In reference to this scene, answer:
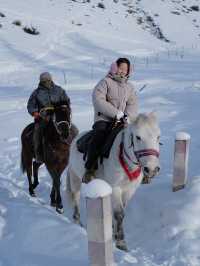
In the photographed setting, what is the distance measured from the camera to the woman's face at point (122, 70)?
5.50 metres

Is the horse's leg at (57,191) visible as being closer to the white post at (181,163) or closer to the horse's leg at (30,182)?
the horse's leg at (30,182)

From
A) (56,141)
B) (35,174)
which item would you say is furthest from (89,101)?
(56,141)

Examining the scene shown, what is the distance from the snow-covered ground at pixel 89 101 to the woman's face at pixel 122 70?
1974mm

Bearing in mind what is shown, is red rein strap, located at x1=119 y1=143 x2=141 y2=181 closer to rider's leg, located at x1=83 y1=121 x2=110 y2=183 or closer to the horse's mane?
rider's leg, located at x1=83 y1=121 x2=110 y2=183

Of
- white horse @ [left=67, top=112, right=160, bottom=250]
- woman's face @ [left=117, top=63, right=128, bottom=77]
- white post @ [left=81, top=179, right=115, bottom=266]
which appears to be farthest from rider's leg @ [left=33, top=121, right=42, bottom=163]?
white post @ [left=81, top=179, right=115, bottom=266]

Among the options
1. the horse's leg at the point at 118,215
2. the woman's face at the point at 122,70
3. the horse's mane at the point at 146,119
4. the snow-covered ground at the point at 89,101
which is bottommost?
the snow-covered ground at the point at 89,101

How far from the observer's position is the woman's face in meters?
5.50

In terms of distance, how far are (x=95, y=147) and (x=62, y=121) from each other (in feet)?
4.87

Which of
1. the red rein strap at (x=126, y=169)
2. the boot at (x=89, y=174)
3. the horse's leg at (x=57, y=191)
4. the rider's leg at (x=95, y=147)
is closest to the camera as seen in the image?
the red rein strap at (x=126, y=169)

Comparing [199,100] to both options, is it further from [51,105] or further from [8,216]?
[8,216]

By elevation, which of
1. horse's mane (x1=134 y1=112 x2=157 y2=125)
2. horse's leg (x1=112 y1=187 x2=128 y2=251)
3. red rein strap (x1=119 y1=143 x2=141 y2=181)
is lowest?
horse's leg (x1=112 y1=187 x2=128 y2=251)

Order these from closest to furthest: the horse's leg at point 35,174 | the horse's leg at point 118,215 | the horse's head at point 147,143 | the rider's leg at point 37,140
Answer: the horse's head at point 147,143, the horse's leg at point 118,215, the rider's leg at point 37,140, the horse's leg at point 35,174

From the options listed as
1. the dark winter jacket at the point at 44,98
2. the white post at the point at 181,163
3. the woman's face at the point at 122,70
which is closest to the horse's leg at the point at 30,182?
the dark winter jacket at the point at 44,98

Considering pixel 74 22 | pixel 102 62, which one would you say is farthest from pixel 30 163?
pixel 74 22
